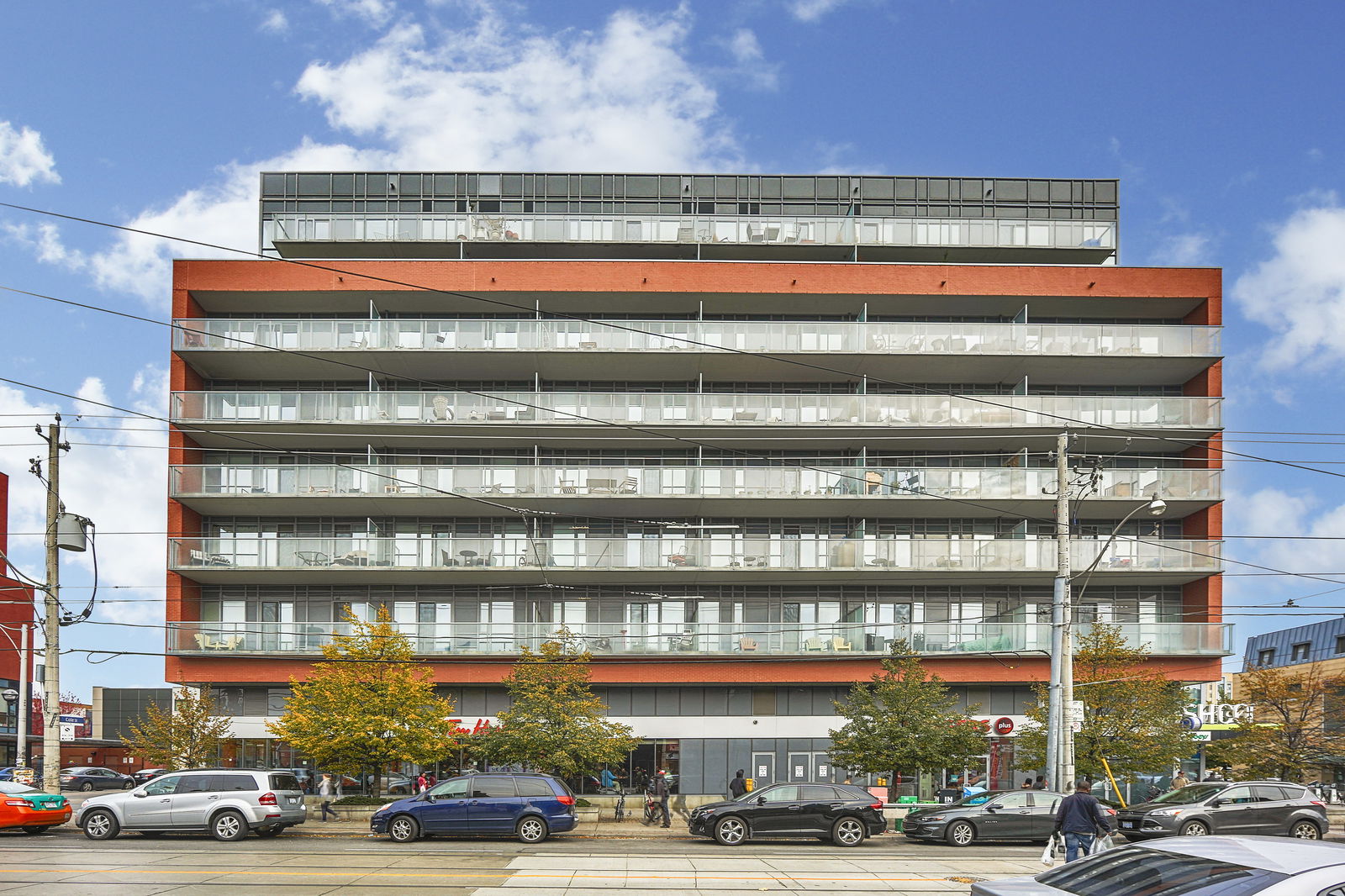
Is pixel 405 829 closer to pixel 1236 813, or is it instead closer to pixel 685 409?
pixel 1236 813

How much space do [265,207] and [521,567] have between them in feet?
64.7

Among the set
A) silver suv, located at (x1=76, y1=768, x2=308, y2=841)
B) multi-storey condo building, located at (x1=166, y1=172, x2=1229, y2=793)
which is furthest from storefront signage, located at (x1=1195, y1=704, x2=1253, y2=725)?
silver suv, located at (x1=76, y1=768, x2=308, y2=841)

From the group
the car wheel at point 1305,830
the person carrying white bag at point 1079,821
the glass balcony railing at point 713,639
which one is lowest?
the car wheel at point 1305,830

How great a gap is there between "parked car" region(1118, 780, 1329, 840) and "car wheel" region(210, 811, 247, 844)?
1973 centimetres

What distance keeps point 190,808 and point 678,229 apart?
93.7 feet

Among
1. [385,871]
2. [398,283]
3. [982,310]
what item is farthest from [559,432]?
[385,871]

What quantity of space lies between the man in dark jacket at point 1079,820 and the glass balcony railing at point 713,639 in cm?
2078

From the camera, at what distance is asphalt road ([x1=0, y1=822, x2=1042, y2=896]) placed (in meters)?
17.3

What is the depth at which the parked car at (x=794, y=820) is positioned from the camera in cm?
2595

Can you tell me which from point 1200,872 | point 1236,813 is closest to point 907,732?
point 1236,813

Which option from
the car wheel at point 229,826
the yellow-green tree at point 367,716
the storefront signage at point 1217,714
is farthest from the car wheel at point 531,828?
the storefront signage at point 1217,714

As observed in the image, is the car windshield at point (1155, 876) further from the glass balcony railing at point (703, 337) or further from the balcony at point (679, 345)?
the glass balcony railing at point (703, 337)

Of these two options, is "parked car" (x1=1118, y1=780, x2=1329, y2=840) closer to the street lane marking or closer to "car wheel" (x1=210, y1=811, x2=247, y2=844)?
the street lane marking

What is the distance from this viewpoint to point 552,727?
33.3m
